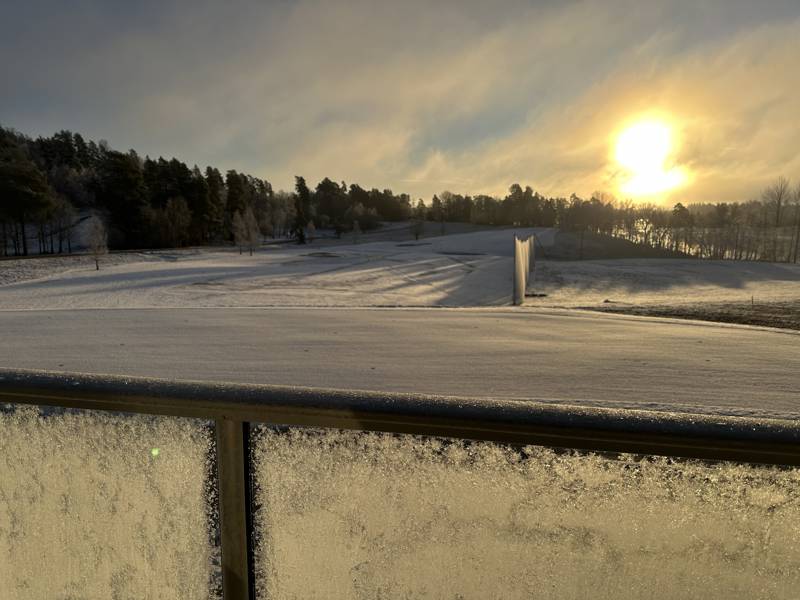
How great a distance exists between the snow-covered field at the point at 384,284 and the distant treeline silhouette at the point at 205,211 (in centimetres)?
1803

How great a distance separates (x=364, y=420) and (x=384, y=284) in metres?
25.8

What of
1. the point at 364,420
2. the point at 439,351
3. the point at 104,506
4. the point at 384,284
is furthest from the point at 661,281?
the point at 104,506

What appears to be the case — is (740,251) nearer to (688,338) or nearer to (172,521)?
(688,338)

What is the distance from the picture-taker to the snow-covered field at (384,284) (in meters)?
19.2

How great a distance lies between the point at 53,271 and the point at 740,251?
3725 inches

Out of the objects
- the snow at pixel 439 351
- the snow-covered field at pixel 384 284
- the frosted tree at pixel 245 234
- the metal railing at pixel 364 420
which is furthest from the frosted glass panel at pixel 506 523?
the frosted tree at pixel 245 234

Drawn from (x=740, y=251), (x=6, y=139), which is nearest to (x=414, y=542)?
(x=6, y=139)

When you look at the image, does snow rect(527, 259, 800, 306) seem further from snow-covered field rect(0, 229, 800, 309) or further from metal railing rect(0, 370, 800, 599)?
metal railing rect(0, 370, 800, 599)

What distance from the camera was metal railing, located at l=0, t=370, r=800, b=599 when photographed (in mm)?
1129

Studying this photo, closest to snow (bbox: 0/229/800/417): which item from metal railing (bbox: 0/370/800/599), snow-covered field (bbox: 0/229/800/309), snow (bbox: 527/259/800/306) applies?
snow-covered field (bbox: 0/229/800/309)

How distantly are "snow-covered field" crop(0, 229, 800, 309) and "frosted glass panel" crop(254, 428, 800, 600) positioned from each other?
15.3m

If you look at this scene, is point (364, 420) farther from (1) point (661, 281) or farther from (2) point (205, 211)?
(2) point (205, 211)

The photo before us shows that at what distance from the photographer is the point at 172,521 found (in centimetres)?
156

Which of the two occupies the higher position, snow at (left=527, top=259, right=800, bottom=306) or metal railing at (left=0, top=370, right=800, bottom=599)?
metal railing at (left=0, top=370, right=800, bottom=599)
